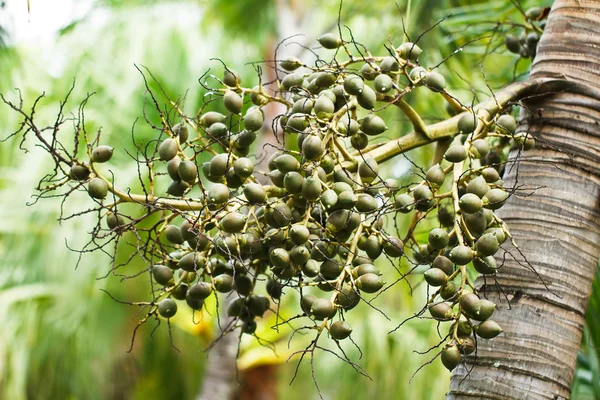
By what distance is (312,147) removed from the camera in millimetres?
695

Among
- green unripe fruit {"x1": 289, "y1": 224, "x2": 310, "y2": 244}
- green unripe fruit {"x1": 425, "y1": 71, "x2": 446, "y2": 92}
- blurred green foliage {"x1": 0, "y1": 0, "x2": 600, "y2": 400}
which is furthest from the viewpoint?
blurred green foliage {"x1": 0, "y1": 0, "x2": 600, "y2": 400}

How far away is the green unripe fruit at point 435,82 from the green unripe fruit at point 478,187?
0.40 ft

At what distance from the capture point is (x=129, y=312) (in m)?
4.67

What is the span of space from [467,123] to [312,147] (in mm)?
215

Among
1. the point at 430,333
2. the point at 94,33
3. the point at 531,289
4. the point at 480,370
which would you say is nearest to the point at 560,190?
the point at 531,289

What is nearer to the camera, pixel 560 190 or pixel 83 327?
pixel 560 190

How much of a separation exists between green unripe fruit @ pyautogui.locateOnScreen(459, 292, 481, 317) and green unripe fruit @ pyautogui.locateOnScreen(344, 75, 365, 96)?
243 mm

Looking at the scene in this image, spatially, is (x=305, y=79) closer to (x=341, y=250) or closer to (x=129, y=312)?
(x=341, y=250)

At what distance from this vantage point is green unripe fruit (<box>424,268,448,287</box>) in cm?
69

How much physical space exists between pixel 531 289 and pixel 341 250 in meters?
0.24

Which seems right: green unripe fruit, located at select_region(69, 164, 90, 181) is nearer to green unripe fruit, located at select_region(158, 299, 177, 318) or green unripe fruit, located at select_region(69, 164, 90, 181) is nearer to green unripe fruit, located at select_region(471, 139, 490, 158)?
green unripe fruit, located at select_region(158, 299, 177, 318)

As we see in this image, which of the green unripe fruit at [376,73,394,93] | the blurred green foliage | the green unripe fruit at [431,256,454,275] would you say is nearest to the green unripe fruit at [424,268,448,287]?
the green unripe fruit at [431,256,454,275]

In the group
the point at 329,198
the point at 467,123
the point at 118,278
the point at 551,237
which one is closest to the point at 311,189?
the point at 329,198

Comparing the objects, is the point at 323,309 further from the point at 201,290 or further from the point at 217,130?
the point at 217,130
